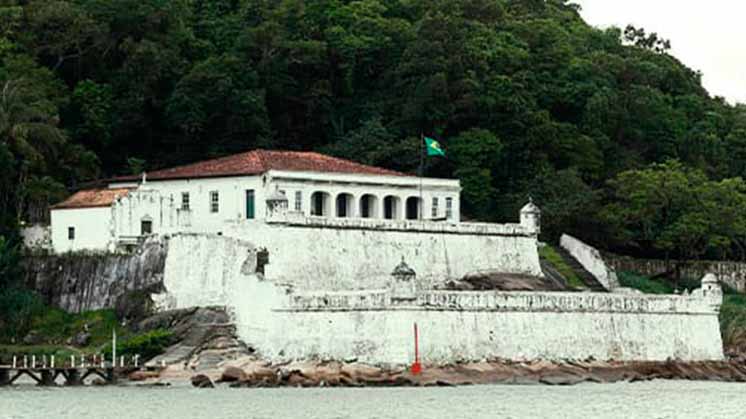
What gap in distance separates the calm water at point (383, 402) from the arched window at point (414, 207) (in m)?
17.2

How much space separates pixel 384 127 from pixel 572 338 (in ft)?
85.8

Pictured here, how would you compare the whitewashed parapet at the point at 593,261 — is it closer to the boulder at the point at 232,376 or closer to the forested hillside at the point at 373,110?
the forested hillside at the point at 373,110

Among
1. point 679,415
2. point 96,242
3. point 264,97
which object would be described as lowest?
point 679,415

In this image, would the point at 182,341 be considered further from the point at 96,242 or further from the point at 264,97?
the point at 264,97

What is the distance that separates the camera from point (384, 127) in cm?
10594

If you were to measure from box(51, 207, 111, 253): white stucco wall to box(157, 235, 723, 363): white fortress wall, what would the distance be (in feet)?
11.9

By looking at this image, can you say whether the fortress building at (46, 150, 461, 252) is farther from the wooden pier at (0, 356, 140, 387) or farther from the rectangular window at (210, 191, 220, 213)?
the wooden pier at (0, 356, 140, 387)

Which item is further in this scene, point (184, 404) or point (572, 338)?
point (572, 338)

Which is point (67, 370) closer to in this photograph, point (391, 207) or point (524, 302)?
point (524, 302)

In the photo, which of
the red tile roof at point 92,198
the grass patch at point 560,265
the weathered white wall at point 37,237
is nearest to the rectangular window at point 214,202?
the red tile roof at point 92,198

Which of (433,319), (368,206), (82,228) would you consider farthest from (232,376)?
(368,206)

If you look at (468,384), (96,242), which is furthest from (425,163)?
(468,384)

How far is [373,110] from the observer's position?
108m

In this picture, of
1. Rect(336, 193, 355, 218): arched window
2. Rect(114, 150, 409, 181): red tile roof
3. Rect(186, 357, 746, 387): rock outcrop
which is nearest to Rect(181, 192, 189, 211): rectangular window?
Rect(114, 150, 409, 181): red tile roof
